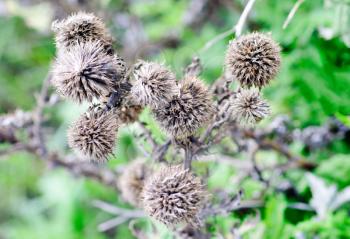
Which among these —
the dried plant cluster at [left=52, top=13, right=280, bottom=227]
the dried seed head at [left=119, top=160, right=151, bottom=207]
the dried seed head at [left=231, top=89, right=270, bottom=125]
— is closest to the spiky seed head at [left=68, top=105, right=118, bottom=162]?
the dried plant cluster at [left=52, top=13, right=280, bottom=227]

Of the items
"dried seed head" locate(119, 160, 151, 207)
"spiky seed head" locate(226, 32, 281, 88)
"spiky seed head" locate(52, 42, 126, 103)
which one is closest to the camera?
"spiky seed head" locate(52, 42, 126, 103)

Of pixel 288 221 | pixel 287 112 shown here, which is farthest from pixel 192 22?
pixel 288 221

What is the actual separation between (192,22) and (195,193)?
2.04m

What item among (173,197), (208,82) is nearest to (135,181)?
(173,197)

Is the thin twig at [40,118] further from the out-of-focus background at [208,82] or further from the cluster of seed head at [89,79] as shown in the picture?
the cluster of seed head at [89,79]

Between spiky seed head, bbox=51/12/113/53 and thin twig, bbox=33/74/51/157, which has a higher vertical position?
thin twig, bbox=33/74/51/157

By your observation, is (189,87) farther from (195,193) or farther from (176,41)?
(176,41)

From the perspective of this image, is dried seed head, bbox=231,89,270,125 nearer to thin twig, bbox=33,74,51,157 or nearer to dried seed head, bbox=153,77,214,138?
dried seed head, bbox=153,77,214,138

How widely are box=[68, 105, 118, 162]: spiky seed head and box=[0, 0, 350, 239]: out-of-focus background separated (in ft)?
0.66

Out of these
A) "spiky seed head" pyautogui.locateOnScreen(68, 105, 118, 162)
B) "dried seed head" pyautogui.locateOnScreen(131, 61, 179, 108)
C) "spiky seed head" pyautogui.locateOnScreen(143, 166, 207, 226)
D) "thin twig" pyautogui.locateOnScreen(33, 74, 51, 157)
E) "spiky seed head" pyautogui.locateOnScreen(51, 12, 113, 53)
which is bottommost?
"spiky seed head" pyautogui.locateOnScreen(143, 166, 207, 226)

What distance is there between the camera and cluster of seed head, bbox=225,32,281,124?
133 centimetres

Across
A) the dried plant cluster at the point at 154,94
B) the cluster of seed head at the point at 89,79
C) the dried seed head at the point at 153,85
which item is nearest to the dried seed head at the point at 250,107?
the dried plant cluster at the point at 154,94

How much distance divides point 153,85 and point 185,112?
119 mm

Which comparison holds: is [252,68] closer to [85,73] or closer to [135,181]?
[85,73]
